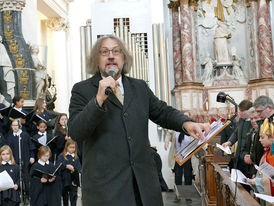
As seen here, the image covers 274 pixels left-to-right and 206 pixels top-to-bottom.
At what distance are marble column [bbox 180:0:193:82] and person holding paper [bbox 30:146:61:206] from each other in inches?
401

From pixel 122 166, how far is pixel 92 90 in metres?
0.48

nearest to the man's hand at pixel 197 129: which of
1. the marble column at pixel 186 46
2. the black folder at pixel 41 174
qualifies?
the black folder at pixel 41 174

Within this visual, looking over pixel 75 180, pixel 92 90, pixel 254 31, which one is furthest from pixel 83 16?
pixel 92 90

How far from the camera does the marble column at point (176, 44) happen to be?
54.3 feet

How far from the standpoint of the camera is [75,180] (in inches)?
270

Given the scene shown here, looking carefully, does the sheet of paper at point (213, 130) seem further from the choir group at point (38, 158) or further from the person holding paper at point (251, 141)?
the choir group at point (38, 158)

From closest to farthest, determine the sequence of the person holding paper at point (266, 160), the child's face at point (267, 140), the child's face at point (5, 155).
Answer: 1. the person holding paper at point (266, 160)
2. the child's face at point (267, 140)
3. the child's face at point (5, 155)

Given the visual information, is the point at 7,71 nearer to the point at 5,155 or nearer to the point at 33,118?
the point at 33,118

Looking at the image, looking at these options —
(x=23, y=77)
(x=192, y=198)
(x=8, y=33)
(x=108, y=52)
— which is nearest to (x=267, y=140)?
(x=108, y=52)

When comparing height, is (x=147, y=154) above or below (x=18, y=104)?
below

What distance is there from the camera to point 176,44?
16.6 m

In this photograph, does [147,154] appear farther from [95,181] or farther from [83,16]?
[83,16]

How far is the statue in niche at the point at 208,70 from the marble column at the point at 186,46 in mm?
906

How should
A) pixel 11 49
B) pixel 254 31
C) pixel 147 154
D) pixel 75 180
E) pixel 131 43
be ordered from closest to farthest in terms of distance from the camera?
pixel 147 154
pixel 75 180
pixel 11 49
pixel 131 43
pixel 254 31
